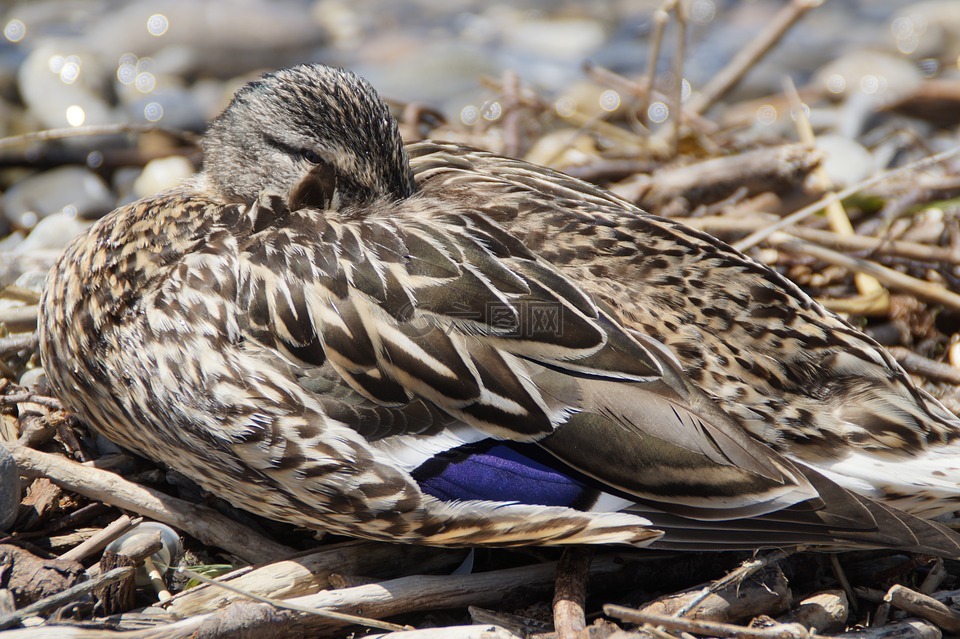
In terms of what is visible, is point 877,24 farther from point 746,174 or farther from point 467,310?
point 467,310

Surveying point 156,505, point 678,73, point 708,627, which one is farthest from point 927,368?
point 156,505

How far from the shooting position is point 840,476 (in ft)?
10.1

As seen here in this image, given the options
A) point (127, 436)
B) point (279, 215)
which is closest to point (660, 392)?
point (279, 215)

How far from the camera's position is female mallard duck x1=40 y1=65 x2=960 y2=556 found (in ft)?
9.64

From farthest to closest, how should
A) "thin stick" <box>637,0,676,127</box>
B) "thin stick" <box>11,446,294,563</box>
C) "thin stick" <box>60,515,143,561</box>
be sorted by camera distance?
"thin stick" <box>637,0,676,127</box>, "thin stick" <box>11,446,294,563</box>, "thin stick" <box>60,515,143,561</box>

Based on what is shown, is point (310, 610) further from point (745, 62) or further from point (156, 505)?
point (745, 62)

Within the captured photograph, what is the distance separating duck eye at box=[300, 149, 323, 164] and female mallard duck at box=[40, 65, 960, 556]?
39 mm

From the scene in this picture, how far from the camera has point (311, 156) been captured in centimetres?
349

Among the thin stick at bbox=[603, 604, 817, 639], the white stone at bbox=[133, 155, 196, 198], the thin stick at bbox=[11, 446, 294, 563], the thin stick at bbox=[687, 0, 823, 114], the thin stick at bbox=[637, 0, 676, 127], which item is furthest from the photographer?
the white stone at bbox=[133, 155, 196, 198]

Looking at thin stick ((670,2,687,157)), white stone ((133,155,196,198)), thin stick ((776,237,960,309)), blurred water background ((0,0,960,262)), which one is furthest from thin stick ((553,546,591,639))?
white stone ((133,155,196,198))

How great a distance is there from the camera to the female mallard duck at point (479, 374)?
2.94 m

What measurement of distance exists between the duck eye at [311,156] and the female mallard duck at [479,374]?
0.04 meters

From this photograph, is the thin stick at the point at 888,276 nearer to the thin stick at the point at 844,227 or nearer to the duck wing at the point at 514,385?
the thin stick at the point at 844,227

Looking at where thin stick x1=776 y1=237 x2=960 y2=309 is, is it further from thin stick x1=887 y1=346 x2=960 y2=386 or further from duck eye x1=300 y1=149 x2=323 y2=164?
duck eye x1=300 y1=149 x2=323 y2=164
